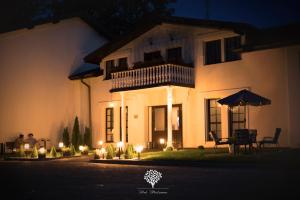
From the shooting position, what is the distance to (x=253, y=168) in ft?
50.5

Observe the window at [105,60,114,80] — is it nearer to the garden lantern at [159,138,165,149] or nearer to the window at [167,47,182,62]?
the window at [167,47,182,62]

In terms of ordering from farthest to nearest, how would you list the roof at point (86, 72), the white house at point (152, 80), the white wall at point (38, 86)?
the white wall at point (38, 86) → the roof at point (86, 72) → the white house at point (152, 80)

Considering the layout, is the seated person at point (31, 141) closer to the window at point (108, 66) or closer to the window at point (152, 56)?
the window at point (108, 66)

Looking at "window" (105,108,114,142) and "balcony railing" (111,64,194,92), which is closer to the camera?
"balcony railing" (111,64,194,92)

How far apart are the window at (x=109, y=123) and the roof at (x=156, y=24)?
10.8 feet

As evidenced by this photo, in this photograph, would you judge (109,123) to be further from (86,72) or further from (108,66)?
(86,72)

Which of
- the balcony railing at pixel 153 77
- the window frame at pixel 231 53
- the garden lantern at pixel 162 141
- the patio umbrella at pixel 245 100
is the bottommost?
the garden lantern at pixel 162 141

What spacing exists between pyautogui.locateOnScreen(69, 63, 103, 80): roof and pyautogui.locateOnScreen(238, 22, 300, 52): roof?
1061cm

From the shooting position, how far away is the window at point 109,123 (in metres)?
29.7

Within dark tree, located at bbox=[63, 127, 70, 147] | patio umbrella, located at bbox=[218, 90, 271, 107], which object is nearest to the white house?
dark tree, located at bbox=[63, 127, 70, 147]

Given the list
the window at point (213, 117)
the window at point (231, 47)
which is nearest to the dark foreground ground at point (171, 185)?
the window at point (213, 117)

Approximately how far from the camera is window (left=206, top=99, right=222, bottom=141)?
24.4 metres

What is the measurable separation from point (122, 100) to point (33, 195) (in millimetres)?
17164

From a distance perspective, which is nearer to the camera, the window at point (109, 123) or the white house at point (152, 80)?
the white house at point (152, 80)
